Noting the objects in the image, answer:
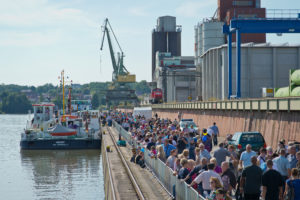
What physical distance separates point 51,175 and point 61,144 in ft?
43.8

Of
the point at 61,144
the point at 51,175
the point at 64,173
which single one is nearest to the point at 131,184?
the point at 51,175

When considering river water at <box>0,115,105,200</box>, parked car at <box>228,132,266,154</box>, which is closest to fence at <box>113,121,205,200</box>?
parked car at <box>228,132,266,154</box>

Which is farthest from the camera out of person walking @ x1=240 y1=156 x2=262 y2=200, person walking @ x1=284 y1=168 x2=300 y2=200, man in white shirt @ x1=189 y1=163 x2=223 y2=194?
man in white shirt @ x1=189 y1=163 x2=223 y2=194

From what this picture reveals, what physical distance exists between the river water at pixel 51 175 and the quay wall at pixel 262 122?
10364 millimetres

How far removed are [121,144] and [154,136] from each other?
13.7 meters

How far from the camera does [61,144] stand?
4822 cm

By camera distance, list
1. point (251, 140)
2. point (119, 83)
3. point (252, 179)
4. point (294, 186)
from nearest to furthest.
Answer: point (294, 186)
point (252, 179)
point (251, 140)
point (119, 83)

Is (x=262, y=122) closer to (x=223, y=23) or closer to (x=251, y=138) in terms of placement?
(x=251, y=138)

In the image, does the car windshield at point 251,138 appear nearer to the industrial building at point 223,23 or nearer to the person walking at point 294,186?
the person walking at point 294,186

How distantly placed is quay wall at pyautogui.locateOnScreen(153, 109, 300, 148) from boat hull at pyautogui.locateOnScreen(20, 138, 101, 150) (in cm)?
1152

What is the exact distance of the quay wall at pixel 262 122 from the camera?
24655 millimetres

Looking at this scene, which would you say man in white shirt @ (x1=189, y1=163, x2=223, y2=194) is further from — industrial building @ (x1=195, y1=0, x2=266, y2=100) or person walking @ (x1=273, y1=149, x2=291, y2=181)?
industrial building @ (x1=195, y1=0, x2=266, y2=100)

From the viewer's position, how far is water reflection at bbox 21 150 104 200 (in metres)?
27.5

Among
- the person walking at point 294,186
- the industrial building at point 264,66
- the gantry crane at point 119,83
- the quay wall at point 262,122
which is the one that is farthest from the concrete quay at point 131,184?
the gantry crane at point 119,83
